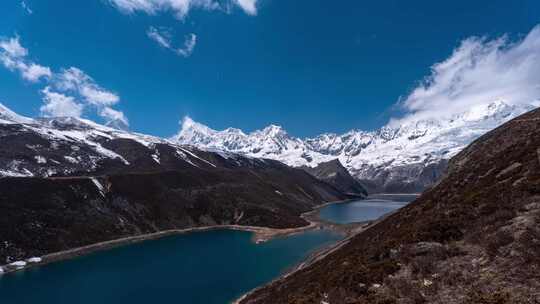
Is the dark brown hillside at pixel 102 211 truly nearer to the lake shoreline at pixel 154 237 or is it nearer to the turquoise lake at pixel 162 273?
the lake shoreline at pixel 154 237

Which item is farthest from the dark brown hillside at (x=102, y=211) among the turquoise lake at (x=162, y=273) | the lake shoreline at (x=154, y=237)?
the turquoise lake at (x=162, y=273)

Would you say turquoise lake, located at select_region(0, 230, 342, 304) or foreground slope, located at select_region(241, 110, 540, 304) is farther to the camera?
turquoise lake, located at select_region(0, 230, 342, 304)

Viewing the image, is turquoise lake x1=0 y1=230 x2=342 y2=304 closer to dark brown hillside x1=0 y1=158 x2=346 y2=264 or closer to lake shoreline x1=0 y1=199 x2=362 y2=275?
lake shoreline x1=0 y1=199 x2=362 y2=275

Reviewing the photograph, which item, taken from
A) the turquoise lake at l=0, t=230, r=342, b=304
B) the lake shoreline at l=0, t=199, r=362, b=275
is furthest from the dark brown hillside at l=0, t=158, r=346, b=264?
the turquoise lake at l=0, t=230, r=342, b=304

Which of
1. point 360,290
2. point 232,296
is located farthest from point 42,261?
point 360,290

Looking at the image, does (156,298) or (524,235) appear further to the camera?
(156,298)

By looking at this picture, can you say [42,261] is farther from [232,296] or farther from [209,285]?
[232,296]

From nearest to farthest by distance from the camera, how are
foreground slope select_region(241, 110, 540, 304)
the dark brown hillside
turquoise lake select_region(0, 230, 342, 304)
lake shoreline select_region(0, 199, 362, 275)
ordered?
foreground slope select_region(241, 110, 540, 304) → turquoise lake select_region(0, 230, 342, 304) → lake shoreline select_region(0, 199, 362, 275) → the dark brown hillside

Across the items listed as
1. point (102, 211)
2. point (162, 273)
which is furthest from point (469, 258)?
point (102, 211)
